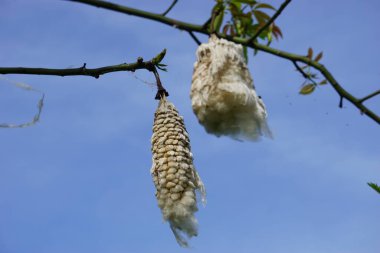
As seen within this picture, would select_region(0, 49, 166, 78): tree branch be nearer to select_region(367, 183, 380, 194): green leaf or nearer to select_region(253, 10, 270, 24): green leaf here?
select_region(253, 10, 270, 24): green leaf

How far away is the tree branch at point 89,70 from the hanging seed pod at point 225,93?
605mm

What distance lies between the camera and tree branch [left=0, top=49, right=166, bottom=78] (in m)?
2.27

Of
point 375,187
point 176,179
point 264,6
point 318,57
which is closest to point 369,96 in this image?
point 318,57

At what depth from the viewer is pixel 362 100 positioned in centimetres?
165

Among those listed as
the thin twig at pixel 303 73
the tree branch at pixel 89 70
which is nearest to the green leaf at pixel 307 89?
the thin twig at pixel 303 73

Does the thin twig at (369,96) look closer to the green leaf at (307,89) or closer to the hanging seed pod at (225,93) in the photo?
the green leaf at (307,89)

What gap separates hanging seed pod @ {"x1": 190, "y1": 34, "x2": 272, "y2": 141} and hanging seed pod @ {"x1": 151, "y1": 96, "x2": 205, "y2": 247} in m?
0.38

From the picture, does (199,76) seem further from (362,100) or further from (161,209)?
(161,209)

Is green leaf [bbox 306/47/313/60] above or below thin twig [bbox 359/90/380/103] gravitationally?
above

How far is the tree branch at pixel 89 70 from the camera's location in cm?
227

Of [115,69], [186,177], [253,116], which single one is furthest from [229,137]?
[115,69]

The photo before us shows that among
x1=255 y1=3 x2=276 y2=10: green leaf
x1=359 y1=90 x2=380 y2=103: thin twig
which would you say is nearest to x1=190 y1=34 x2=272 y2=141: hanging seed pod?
x1=255 y1=3 x2=276 y2=10: green leaf

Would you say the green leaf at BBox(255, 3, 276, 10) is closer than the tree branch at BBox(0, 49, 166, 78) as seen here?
Yes

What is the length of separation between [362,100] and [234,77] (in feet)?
1.16
